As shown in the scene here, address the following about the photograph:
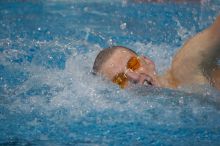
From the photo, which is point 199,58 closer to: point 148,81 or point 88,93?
point 148,81

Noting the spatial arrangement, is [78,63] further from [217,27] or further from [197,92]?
[217,27]

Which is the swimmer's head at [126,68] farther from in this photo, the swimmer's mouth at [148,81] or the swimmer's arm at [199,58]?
the swimmer's arm at [199,58]

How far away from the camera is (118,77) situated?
2377mm

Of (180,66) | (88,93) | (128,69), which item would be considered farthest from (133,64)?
(88,93)

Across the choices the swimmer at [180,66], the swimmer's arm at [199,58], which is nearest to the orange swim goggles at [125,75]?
the swimmer at [180,66]

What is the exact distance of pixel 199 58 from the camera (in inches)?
90.1

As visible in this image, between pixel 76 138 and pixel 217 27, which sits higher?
pixel 217 27

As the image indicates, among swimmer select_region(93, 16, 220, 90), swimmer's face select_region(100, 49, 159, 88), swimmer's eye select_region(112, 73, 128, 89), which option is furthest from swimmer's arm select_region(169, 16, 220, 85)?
swimmer's eye select_region(112, 73, 128, 89)

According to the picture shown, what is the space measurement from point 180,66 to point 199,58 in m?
0.14

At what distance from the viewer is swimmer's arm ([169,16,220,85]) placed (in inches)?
86.9

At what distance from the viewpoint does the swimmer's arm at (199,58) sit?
2207mm

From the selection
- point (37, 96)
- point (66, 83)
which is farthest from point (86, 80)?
point (37, 96)

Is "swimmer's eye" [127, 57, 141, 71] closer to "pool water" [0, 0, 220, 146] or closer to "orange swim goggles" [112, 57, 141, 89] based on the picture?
"orange swim goggles" [112, 57, 141, 89]

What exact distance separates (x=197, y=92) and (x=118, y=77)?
0.47 metres
